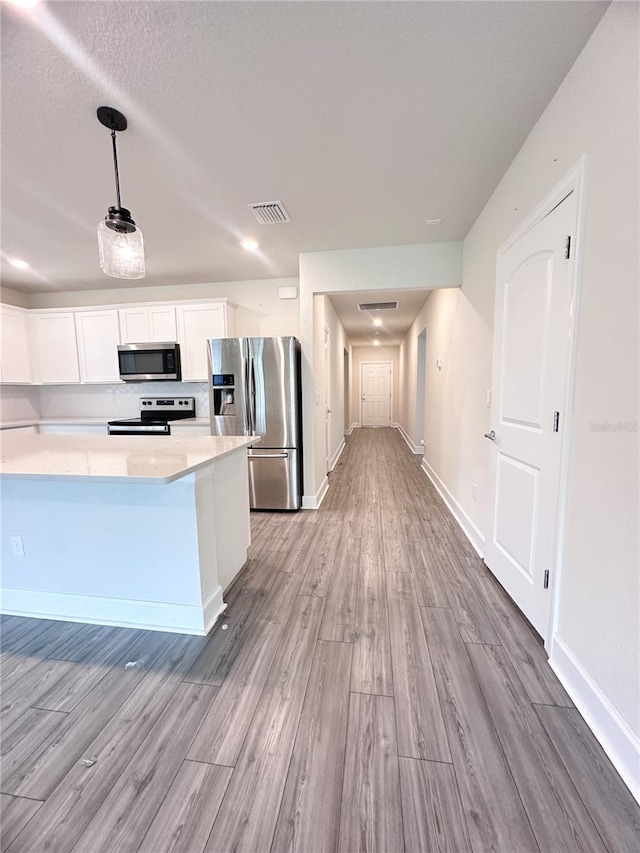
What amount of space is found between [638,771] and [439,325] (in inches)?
157

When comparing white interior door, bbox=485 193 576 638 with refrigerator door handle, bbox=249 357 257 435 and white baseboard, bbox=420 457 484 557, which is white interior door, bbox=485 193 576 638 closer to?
white baseboard, bbox=420 457 484 557

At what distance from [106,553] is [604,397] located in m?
2.38

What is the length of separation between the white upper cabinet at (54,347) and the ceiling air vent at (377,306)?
12.9 feet

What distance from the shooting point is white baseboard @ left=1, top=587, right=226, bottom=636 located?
5.83 ft

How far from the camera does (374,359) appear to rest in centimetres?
1000

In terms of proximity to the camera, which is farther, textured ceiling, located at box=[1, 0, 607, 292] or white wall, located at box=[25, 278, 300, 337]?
white wall, located at box=[25, 278, 300, 337]

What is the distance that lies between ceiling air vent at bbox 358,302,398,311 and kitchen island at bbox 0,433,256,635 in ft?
13.2

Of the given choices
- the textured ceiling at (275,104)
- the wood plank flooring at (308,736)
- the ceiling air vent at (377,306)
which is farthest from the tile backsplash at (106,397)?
the wood plank flooring at (308,736)

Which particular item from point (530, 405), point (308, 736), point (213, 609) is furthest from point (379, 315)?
point (308, 736)

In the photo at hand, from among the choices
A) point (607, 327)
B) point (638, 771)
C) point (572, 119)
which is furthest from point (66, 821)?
point (572, 119)

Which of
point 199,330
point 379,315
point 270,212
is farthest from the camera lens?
point 379,315

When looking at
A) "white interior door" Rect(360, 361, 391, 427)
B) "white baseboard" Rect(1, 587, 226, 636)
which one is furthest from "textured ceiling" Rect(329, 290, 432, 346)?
"white baseboard" Rect(1, 587, 226, 636)

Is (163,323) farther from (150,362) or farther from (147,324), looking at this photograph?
(150,362)

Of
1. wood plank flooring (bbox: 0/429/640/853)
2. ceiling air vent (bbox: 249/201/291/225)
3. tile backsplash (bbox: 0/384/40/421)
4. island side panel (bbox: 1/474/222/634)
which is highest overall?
ceiling air vent (bbox: 249/201/291/225)
